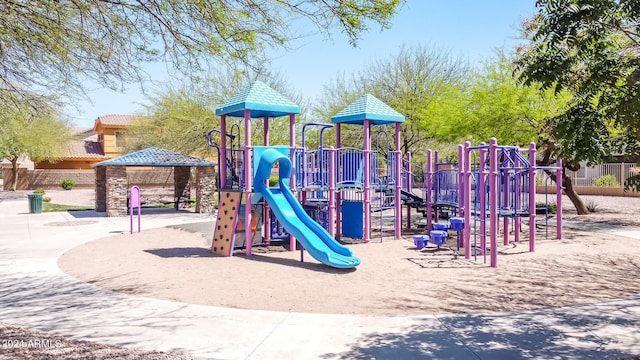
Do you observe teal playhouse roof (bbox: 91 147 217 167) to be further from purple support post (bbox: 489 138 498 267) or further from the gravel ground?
the gravel ground

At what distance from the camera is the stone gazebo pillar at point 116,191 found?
70.8 ft

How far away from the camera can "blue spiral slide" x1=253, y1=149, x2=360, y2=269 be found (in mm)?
9789

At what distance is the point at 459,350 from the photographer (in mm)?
5078

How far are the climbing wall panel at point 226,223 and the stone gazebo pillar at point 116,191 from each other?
11.6 meters

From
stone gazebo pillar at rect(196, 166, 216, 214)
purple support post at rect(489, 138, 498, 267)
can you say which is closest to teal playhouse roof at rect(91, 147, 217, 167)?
stone gazebo pillar at rect(196, 166, 216, 214)

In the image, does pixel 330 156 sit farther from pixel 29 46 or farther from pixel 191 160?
pixel 191 160

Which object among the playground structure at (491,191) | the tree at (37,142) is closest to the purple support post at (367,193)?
the playground structure at (491,191)

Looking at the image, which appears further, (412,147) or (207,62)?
(412,147)

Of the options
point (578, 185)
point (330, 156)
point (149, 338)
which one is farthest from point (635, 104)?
point (578, 185)

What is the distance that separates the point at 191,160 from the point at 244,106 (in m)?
11.7

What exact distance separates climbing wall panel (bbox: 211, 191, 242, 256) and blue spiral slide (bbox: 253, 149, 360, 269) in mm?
688

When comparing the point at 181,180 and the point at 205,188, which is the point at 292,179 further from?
the point at 181,180

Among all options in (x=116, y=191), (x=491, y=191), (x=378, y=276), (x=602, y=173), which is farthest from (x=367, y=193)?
(x=602, y=173)

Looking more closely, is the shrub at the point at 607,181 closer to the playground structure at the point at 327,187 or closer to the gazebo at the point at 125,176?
the playground structure at the point at 327,187
